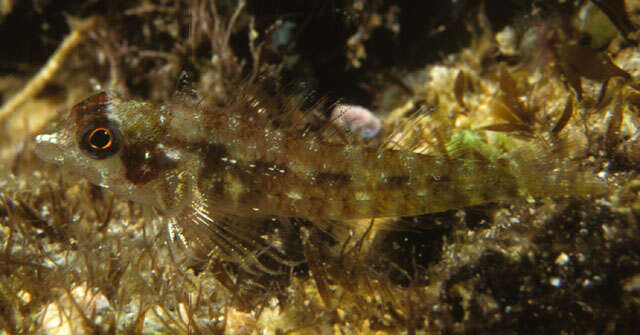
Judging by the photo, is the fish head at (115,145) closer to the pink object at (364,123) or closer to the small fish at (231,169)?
the small fish at (231,169)

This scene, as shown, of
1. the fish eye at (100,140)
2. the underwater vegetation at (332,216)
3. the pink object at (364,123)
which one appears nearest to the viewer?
the underwater vegetation at (332,216)

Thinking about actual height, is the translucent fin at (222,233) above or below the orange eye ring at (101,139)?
below

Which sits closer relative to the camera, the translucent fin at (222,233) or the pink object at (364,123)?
the translucent fin at (222,233)

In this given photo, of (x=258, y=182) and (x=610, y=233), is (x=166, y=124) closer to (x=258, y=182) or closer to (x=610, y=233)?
(x=258, y=182)

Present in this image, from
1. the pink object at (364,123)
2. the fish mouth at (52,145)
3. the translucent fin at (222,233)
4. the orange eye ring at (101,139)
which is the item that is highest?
the orange eye ring at (101,139)

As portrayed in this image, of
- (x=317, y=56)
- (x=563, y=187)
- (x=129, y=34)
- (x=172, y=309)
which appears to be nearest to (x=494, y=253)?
(x=563, y=187)

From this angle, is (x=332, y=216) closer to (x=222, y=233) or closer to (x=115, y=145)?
(x=222, y=233)

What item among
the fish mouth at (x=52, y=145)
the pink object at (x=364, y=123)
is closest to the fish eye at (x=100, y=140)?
the fish mouth at (x=52, y=145)

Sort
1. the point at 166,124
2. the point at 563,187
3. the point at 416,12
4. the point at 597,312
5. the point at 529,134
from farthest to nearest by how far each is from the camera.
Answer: the point at 416,12, the point at 529,134, the point at 166,124, the point at 563,187, the point at 597,312

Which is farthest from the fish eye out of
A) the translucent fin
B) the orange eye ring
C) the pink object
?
the pink object
